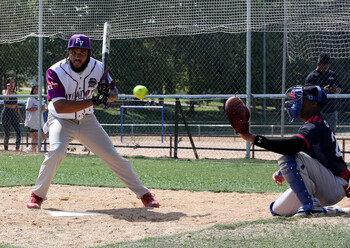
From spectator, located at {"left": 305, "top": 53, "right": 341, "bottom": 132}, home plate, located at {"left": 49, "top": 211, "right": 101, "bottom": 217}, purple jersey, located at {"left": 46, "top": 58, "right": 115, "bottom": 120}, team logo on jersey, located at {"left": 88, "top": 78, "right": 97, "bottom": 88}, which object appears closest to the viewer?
home plate, located at {"left": 49, "top": 211, "right": 101, "bottom": 217}

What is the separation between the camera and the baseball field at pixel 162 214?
4.06 meters

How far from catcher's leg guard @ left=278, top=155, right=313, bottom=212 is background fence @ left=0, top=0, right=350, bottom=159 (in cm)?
564

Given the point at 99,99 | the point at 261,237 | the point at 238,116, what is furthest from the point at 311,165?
the point at 99,99

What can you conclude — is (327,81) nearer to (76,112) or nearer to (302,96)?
(302,96)

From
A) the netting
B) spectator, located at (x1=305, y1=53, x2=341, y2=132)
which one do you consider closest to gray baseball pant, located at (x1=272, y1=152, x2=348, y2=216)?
spectator, located at (x1=305, y1=53, x2=341, y2=132)

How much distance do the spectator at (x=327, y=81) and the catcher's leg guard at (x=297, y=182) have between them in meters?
5.03

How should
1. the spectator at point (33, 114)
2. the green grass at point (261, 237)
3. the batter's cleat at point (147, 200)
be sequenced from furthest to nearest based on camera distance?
the spectator at point (33, 114) → the batter's cleat at point (147, 200) → the green grass at point (261, 237)

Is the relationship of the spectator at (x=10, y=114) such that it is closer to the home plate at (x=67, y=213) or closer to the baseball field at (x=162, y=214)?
the baseball field at (x=162, y=214)

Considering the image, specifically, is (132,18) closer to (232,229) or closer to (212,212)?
(212,212)

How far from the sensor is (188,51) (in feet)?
89.0

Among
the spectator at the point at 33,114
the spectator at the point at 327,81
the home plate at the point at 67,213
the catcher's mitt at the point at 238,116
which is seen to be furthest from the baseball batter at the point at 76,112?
the spectator at the point at 33,114

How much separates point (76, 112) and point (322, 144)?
279cm

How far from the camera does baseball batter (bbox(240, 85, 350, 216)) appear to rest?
15.8 feet

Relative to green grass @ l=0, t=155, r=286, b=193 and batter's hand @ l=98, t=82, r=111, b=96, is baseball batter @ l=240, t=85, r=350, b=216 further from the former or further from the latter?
green grass @ l=0, t=155, r=286, b=193
